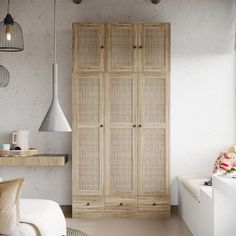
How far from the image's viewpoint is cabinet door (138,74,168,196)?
5.93 metres

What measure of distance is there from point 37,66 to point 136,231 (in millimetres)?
2586

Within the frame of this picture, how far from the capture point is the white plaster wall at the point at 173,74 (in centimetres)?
639

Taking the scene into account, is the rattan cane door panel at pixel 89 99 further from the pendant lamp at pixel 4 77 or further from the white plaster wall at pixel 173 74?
the pendant lamp at pixel 4 77

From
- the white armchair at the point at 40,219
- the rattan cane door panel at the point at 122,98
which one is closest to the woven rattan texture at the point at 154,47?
the rattan cane door panel at the point at 122,98

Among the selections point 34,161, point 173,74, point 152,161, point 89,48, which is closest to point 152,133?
point 152,161

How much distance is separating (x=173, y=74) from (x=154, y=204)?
5.71ft

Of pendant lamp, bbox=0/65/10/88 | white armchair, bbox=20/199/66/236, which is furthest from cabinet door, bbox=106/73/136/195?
white armchair, bbox=20/199/66/236

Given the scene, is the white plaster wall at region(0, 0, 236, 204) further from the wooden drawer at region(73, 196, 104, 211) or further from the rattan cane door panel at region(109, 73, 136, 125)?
the rattan cane door panel at region(109, 73, 136, 125)

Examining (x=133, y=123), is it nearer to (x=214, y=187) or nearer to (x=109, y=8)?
(x=109, y=8)

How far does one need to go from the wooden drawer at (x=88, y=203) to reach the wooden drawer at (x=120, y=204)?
82 millimetres

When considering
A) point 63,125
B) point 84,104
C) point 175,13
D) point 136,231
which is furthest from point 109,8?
point 136,231

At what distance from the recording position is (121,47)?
5.95 m

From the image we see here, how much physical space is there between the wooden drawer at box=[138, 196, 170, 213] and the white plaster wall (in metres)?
0.44

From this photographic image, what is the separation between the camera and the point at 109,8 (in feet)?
21.0
